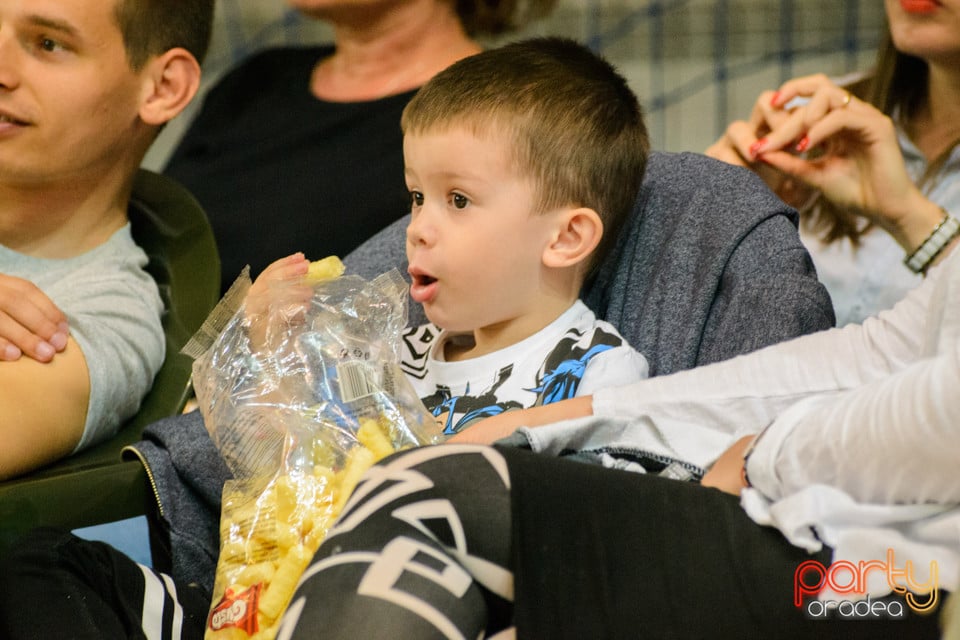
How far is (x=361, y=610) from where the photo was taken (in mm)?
740

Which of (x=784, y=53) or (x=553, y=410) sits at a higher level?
(x=553, y=410)

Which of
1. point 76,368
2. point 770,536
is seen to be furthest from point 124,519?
point 770,536

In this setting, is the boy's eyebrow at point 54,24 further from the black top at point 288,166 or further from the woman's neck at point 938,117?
the woman's neck at point 938,117

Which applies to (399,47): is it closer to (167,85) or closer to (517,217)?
(167,85)

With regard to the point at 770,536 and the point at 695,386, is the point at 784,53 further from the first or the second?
the point at 770,536

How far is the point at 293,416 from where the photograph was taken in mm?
1059

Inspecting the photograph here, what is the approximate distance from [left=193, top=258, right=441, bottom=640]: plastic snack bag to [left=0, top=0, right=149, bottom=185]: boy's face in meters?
0.46

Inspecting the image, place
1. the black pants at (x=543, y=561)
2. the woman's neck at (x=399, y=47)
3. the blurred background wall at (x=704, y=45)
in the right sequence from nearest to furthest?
the black pants at (x=543, y=561) < the woman's neck at (x=399, y=47) < the blurred background wall at (x=704, y=45)

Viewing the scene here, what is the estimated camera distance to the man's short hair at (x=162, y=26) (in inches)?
58.4

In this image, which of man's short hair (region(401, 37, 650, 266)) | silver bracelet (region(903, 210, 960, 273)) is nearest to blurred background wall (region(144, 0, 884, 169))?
silver bracelet (region(903, 210, 960, 273))

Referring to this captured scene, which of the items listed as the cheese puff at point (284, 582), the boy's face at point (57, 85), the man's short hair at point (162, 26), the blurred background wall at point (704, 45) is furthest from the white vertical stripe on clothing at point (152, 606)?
the blurred background wall at point (704, 45)

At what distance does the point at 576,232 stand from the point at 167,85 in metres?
0.68

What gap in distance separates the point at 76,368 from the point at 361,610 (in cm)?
70

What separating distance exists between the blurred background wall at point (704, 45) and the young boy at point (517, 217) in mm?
1626
